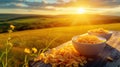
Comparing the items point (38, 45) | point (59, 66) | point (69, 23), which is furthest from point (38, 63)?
point (69, 23)

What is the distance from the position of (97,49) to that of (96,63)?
20 centimetres

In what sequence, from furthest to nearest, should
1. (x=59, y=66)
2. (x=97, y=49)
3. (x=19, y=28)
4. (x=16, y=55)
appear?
(x=19, y=28) < (x=16, y=55) < (x=97, y=49) < (x=59, y=66)

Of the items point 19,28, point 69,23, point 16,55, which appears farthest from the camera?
point 69,23

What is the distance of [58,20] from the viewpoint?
2495cm

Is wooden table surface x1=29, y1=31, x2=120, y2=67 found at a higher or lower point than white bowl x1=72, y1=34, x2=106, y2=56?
lower

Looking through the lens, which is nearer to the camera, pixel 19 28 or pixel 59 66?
pixel 59 66

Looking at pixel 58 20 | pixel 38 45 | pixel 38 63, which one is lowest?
pixel 58 20

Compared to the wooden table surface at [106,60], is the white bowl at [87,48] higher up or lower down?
higher up

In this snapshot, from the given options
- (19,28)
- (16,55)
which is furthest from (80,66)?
(19,28)

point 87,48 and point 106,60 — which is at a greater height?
point 87,48

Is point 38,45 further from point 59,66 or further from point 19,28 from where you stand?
point 19,28

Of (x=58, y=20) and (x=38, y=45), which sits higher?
(x=38, y=45)

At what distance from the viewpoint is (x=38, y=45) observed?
967cm

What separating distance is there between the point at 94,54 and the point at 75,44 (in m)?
0.26
